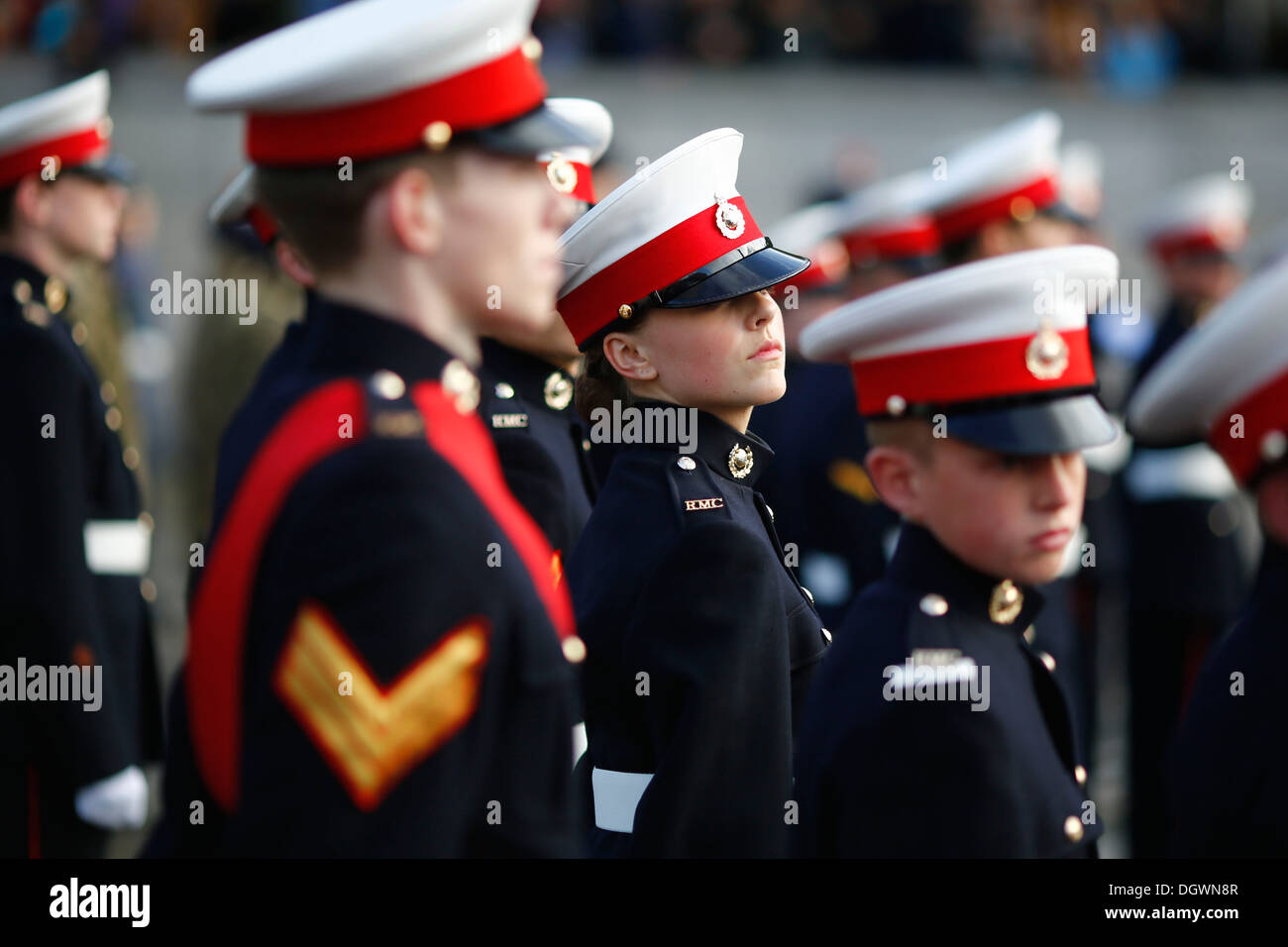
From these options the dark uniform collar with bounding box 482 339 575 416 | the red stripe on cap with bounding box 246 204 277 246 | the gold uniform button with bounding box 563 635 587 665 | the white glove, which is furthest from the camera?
the white glove

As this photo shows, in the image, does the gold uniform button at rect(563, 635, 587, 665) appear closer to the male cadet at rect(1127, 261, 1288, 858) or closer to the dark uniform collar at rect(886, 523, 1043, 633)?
the dark uniform collar at rect(886, 523, 1043, 633)

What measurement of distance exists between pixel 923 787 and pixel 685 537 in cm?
55

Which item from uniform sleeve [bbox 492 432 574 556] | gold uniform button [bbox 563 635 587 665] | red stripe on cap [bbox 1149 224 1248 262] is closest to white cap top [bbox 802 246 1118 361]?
uniform sleeve [bbox 492 432 574 556]

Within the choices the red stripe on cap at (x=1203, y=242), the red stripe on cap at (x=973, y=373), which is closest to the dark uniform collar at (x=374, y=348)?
the red stripe on cap at (x=973, y=373)

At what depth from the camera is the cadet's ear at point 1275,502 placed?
108 inches

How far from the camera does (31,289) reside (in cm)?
412

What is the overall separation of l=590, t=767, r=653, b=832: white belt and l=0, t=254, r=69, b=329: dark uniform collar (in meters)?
2.11

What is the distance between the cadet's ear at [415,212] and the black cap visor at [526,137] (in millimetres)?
84

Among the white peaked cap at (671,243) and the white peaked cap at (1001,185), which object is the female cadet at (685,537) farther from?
the white peaked cap at (1001,185)

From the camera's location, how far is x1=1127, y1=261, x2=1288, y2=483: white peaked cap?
2.76m

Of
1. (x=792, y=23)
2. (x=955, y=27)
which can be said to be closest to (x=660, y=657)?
(x=792, y=23)

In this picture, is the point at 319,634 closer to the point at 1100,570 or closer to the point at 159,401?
the point at 1100,570

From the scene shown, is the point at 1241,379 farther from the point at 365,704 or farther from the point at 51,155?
the point at 51,155

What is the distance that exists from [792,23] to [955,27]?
1.63 m
